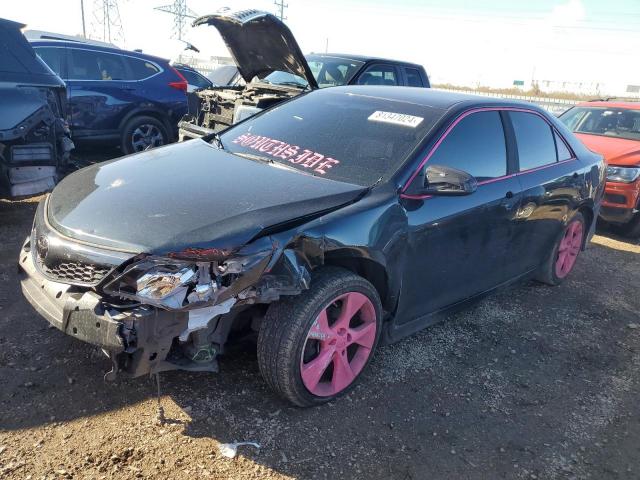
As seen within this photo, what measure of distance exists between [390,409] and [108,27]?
5531 centimetres

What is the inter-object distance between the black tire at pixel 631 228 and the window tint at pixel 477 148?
448cm

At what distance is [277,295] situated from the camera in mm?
2396

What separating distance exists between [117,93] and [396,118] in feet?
17.6

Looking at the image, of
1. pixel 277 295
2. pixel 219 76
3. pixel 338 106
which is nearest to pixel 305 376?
pixel 277 295

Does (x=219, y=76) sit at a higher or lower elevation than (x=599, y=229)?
higher

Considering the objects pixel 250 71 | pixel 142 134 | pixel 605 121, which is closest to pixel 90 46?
pixel 142 134

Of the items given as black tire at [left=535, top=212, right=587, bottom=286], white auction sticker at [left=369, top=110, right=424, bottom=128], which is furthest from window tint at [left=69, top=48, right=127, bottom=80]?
black tire at [left=535, top=212, right=587, bottom=286]

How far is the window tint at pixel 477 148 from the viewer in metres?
3.16

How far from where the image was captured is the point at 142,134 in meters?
7.57

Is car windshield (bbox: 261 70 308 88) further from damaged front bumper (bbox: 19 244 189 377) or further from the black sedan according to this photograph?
damaged front bumper (bbox: 19 244 189 377)

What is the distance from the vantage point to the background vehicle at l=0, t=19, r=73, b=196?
4309 mm

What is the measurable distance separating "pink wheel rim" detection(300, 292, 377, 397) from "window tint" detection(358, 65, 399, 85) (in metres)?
5.47

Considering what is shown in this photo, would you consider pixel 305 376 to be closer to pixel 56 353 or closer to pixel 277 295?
pixel 277 295

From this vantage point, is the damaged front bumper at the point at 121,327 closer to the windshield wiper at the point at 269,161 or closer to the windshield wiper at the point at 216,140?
the windshield wiper at the point at 269,161
